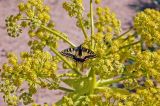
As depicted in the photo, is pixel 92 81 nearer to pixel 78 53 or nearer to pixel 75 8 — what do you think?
pixel 78 53

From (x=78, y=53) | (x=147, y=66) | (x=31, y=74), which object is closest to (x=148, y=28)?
(x=147, y=66)

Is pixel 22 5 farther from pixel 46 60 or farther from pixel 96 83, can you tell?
pixel 96 83

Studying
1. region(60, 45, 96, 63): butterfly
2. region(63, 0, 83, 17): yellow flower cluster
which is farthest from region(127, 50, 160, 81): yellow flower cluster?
region(63, 0, 83, 17): yellow flower cluster

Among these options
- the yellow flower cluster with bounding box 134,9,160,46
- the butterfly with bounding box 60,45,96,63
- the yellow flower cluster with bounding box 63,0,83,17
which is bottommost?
the butterfly with bounding box 60,45,96,63

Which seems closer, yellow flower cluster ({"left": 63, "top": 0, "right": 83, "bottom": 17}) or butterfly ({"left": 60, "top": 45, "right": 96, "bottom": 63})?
butterfly ({"left": 60, "top": 45, "right": 96, "bottom": 63})

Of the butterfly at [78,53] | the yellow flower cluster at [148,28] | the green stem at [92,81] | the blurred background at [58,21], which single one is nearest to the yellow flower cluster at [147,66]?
the yellow flower cluster at [148,28]

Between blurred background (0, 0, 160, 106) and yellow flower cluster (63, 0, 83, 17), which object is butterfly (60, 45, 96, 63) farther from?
blurred background (0, 0, 160, 106)
